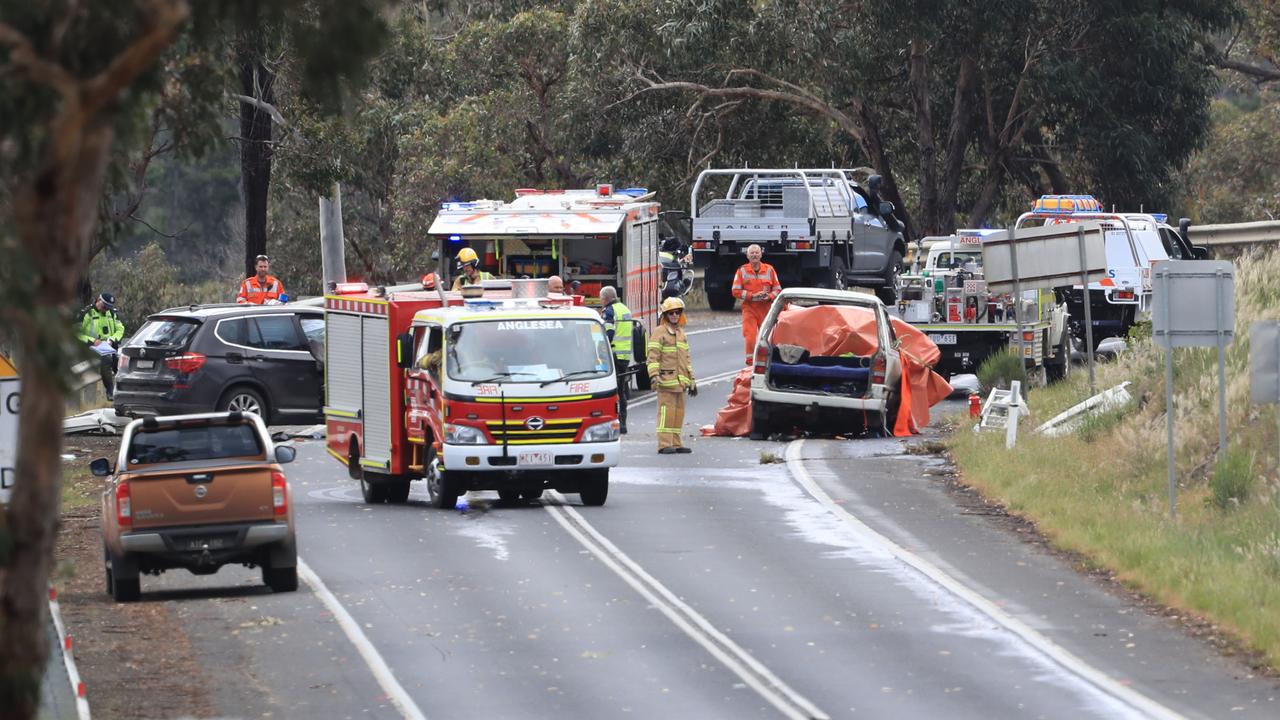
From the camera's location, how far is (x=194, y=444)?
54.2ft

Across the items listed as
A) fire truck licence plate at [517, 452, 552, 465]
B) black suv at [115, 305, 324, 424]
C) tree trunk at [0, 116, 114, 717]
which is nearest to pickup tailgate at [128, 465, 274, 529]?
fire truck licence plate at [517, 452, 552, 465]

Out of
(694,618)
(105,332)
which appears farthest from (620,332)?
(105,332)

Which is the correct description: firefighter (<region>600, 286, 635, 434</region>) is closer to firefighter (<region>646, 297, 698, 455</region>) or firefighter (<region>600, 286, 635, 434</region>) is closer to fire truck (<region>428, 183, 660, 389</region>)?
firefighter (<region>646, 297, 698, 455</region>)

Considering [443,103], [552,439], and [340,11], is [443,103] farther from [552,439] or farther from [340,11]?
[340,11]

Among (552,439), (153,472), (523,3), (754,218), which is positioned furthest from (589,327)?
(523,3)

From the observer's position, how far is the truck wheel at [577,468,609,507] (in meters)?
20.8

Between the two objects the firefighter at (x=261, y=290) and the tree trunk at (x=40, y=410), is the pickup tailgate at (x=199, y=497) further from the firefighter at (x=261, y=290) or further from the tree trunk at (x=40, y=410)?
the firefighter at (x=261, y=290)

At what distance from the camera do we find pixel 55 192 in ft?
25.3

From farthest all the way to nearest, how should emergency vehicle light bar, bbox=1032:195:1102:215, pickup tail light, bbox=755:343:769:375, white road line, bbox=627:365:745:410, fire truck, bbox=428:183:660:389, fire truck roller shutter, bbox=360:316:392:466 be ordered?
1. emergency vehicle light bar, bbox=1032:195:1102:215
2. white road line, bbox=627:365:745:410
3. fire truck, bbox=428:183:660:389
4. pickup tail light, bbox=755:343:769:375
5. fire truck roller shutter, bbox=360:316:392:466

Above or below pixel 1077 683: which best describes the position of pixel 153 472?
above

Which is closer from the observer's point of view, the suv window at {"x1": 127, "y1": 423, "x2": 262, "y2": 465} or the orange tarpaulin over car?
the suv window at {"x1": 127, "y1": 423, "x2": 262, "y2": 465}

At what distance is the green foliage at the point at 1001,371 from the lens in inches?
1125

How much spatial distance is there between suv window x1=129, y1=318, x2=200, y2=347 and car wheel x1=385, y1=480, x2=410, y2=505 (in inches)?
213

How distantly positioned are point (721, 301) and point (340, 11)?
110 ft
